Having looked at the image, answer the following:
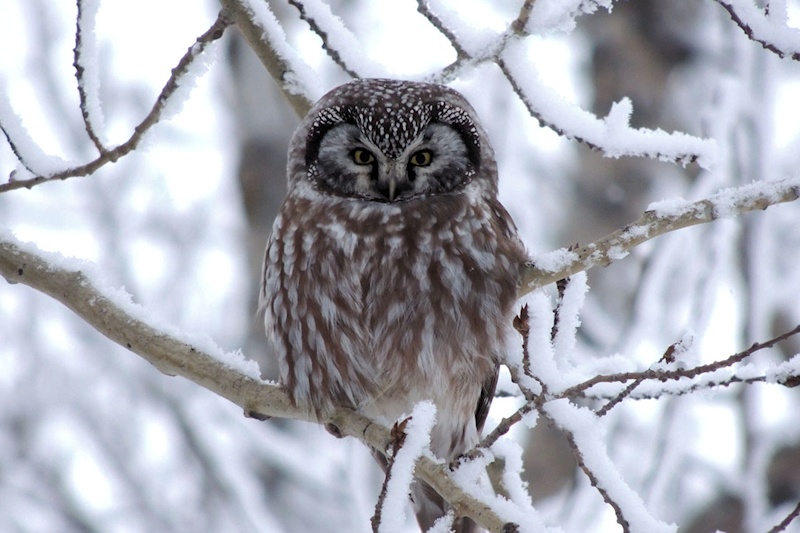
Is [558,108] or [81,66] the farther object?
[558,108]

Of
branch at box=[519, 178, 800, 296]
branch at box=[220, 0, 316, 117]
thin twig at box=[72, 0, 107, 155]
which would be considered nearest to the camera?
branch at box=[519, 178, 800, 296]

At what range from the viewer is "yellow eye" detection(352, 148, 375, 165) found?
13.4 feet

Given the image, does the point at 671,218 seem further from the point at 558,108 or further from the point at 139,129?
the point at 139,129

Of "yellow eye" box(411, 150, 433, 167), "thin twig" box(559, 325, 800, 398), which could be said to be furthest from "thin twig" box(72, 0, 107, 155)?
"thin twig" box(559, 325, 800, 398)

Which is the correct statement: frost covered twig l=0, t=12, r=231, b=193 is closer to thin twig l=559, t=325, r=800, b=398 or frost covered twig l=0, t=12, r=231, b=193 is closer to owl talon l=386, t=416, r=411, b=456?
owl talon l=386, t=416, r=411, b=456

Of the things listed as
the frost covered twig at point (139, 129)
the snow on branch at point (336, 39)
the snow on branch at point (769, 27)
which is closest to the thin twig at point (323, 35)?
the snow on branch at point (336, 39)

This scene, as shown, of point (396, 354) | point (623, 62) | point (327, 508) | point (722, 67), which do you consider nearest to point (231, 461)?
point (327, 508)

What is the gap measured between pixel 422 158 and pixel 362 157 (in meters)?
0.25

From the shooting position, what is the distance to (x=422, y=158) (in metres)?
4.08

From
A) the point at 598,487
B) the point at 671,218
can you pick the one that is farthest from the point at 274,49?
the point at 598,487

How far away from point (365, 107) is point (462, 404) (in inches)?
50.7

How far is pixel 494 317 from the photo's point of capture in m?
3.76

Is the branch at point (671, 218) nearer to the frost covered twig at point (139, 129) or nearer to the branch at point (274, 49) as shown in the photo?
the frost covered twig at point (139, 129)

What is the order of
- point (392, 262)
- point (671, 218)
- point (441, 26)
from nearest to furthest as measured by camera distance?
point (671, 218)
point (441, 26)
point (392, 262)
